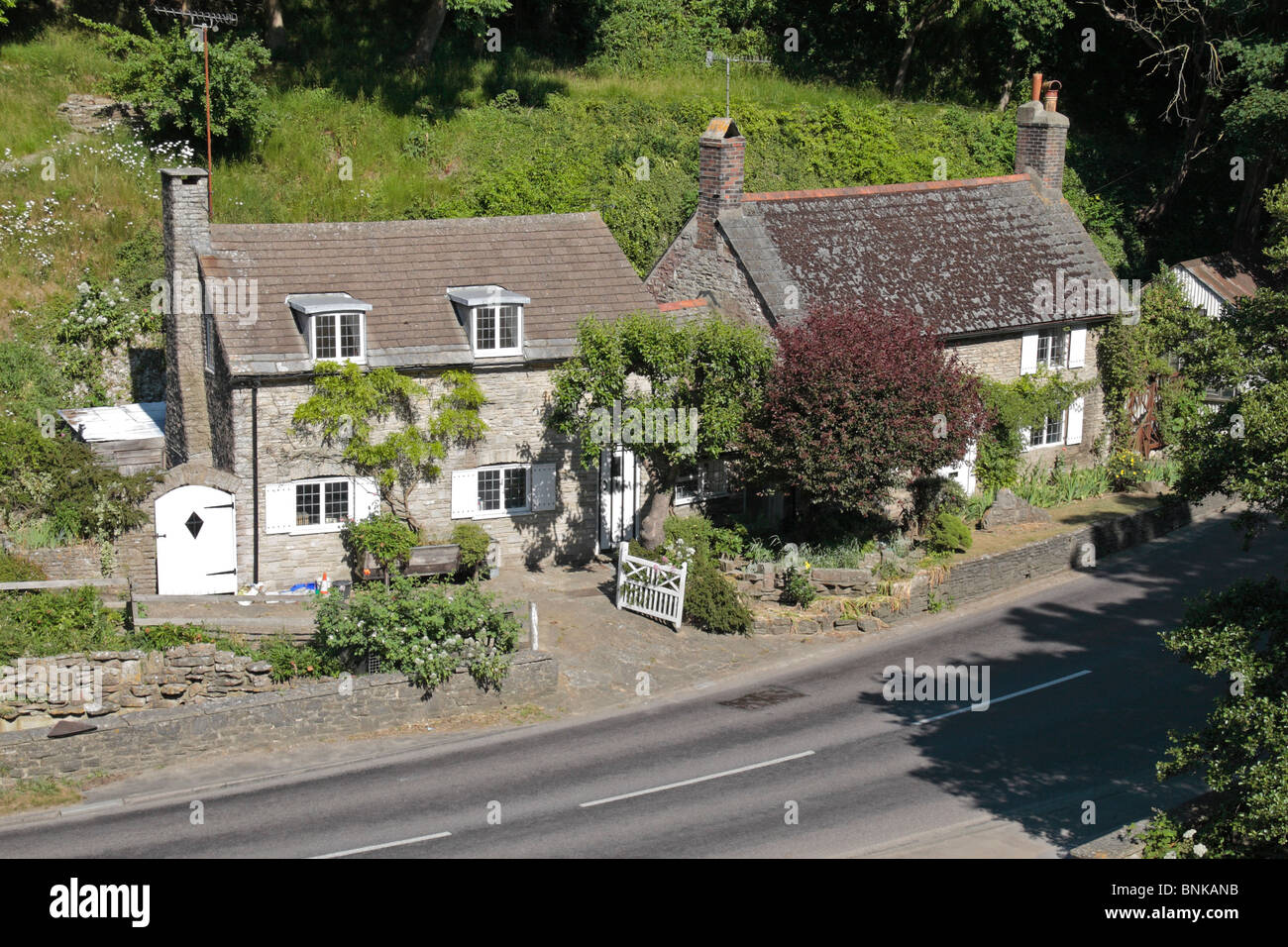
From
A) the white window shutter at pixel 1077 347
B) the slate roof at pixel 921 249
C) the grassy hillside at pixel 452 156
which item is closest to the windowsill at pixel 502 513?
the slate roof at pixel 921 249

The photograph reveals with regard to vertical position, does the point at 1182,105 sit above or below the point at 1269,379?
above

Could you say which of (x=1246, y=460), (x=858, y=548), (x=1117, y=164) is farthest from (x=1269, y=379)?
(x=1117, y=164)

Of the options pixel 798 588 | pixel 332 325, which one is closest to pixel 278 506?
pixel 332 325

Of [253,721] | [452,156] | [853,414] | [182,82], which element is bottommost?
[253,721]

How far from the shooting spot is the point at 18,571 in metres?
24.3

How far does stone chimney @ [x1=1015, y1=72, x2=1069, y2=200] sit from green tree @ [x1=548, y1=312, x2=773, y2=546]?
520 inches

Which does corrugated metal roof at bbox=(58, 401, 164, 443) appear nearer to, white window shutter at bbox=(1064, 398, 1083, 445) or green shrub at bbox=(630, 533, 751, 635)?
green shrub at bbox=(630, 533, 751, 635)

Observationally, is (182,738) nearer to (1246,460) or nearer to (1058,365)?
(1246,460)

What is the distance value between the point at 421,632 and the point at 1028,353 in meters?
17.9

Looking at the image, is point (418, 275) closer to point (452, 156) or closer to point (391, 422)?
point (391, 422)

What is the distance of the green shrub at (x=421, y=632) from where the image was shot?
22.6 metres

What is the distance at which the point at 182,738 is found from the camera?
21.1 m

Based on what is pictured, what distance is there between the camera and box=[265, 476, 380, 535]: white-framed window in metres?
26.6
